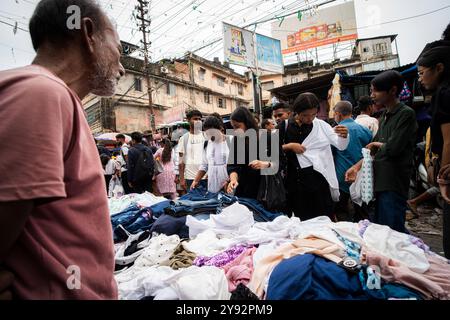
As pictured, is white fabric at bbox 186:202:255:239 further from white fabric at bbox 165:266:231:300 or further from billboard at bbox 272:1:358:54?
billboard at bbox 272:1:358:54

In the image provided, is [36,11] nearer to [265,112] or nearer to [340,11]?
[265,112]

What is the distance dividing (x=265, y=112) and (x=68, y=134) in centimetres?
1011

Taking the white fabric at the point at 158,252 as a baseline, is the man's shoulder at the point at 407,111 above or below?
above

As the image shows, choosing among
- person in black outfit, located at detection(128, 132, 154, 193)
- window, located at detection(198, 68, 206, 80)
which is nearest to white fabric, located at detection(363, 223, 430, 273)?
person in black outfit, located at detection(128, 132, 154, 193)

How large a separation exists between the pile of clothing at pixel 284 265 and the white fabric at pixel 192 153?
252 centimetres

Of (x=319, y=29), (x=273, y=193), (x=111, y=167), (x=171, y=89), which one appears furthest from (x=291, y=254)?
(x=171, y=89)

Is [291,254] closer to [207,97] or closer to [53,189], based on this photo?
[53,189]

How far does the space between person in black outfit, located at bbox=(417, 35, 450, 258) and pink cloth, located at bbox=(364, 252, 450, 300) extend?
0.45m

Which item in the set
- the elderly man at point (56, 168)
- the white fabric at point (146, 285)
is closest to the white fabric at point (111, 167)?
the white fabric at point (146, 285)

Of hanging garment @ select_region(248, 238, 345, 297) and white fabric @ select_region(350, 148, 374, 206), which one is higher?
white fabric @ select_region(350, 148, 374, 206)

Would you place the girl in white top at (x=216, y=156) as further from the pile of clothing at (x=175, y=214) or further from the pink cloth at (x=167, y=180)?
the pink cloth at (x=167, y=180)

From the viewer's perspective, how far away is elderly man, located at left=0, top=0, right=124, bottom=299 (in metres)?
0.53

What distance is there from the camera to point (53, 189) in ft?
1.84

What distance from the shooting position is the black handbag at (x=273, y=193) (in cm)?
259
